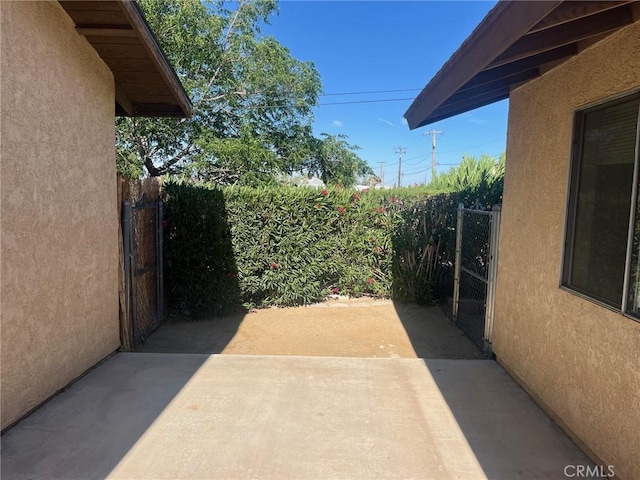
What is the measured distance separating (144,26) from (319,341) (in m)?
4.28

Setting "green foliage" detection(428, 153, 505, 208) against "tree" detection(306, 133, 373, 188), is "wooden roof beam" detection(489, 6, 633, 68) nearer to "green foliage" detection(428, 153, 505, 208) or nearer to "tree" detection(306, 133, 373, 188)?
"green foliage" detection(428, 153, 505, 208)

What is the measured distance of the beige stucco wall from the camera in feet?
9.04

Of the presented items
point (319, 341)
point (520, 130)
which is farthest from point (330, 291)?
point (520, 130)

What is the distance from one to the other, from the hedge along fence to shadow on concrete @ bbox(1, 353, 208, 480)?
106 inches

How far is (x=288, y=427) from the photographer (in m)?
2.94

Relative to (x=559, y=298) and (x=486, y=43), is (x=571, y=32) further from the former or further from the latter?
(x=559, y=298)

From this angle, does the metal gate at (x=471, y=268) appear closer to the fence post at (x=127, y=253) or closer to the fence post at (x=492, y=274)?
the fence post at (x=492, y=274)

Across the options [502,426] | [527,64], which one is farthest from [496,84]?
[502,426]

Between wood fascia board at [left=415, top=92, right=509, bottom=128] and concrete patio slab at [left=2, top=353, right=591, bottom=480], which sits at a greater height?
wood fascia board at [left=415, top=92, right=509, bottom=128]

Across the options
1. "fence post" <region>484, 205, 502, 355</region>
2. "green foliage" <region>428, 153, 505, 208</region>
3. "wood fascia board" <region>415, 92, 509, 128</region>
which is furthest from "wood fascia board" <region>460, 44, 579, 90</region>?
"green foliage" <region>428, 153, 505, 208</region>

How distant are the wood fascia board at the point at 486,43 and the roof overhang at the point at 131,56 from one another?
2.60 meters

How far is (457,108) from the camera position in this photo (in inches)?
187

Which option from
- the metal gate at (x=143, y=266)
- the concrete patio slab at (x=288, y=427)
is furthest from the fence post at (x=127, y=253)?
the concrete patio slab at (x=288, y=427)

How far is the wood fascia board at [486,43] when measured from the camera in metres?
2.08
